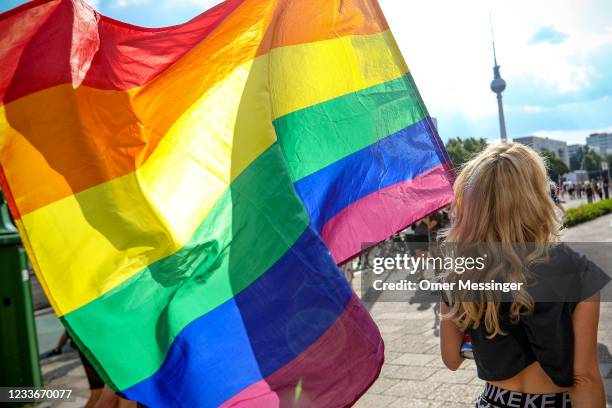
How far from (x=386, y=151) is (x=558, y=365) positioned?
172 cm

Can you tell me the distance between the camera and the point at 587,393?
1.69 meters

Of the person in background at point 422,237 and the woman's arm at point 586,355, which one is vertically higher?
the woman's arm at point 586,355

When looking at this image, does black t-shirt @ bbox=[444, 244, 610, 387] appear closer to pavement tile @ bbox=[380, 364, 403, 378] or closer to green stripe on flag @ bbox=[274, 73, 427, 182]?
green stripe on flag @ bbox=[274, 73, 427, 182]

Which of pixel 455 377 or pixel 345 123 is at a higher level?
pixel 345 123

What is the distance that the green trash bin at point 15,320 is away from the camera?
5340mm

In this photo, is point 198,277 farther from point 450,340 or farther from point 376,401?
point 376,401

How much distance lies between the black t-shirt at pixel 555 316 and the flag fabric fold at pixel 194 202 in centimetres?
64

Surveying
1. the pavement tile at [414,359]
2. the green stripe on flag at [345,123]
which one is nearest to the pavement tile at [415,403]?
the pavement tile at [414,359]

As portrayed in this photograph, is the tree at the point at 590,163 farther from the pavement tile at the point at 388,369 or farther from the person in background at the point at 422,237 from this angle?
the pavement tile at the point at 388,369

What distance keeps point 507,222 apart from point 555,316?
321 millimetres

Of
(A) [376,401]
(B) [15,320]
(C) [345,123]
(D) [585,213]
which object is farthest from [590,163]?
(C) [345,123]

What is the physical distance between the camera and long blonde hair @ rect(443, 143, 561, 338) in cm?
177

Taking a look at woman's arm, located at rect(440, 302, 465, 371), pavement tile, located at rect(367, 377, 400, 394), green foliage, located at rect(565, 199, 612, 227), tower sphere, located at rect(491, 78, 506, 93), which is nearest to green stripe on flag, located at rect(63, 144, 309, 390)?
woman's arm, located at rect(440, 302, 465, 371)

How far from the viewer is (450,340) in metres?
1.98
